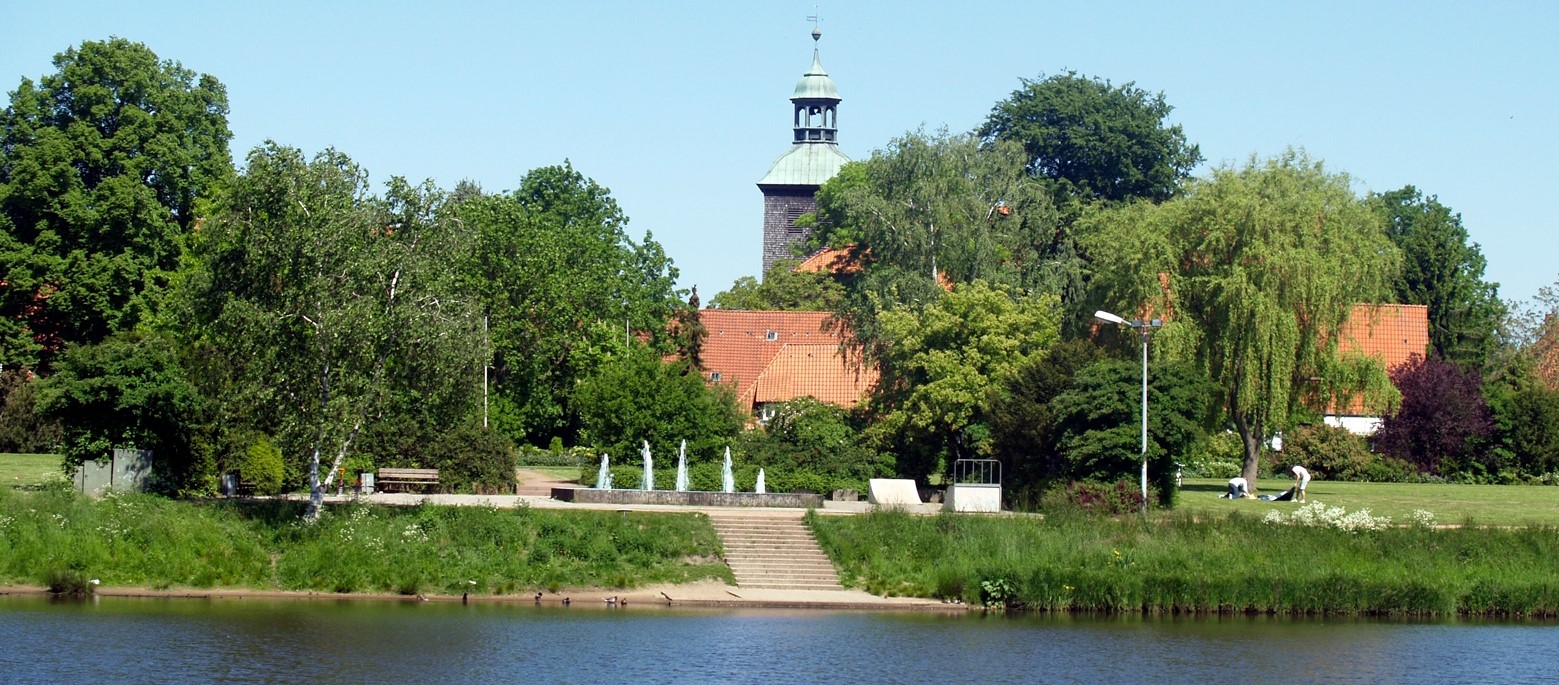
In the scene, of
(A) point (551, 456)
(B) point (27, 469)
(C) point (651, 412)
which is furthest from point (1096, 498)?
(B) point (27, 469)

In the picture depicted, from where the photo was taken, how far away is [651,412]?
5231cm

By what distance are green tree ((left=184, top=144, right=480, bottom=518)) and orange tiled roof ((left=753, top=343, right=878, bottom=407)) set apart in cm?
3116

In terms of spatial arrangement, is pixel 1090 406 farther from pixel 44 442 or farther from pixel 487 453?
pixel 44 442

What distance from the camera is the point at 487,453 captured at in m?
49.4

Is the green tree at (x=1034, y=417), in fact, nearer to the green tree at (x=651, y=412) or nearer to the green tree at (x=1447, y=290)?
the green tree at (x=651, y=412)

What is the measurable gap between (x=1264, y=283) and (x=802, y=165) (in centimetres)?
7117

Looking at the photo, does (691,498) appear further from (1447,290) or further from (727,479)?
(1447,290)

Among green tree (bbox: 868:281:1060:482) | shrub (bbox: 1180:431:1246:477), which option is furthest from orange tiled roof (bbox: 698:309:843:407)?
green tree (bbox: 868:281:1060:482)

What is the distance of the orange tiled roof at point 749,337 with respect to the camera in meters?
83.8

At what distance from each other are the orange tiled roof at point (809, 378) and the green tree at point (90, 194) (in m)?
22.3

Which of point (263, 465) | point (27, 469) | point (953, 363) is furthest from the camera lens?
point (953, 363)

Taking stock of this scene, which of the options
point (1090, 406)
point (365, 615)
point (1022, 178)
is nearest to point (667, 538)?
point (365, 615)

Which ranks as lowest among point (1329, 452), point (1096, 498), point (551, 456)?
point (1096, 498)

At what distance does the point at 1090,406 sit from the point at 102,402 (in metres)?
22.3
